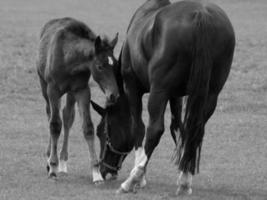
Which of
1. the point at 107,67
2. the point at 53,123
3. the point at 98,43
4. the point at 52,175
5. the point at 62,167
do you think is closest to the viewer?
the point at 98,43

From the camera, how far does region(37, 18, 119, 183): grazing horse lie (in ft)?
28.4

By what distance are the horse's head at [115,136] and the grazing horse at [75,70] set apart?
208mm

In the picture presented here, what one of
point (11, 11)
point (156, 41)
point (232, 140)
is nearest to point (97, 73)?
point (156, 41)

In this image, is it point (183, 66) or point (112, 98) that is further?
point (112, 98)

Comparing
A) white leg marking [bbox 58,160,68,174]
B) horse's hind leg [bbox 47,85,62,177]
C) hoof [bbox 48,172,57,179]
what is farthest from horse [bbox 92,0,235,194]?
white leg marking [bbox 58,160,68,174]

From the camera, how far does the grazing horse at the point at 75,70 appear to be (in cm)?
866

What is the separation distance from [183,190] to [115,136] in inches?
49.9

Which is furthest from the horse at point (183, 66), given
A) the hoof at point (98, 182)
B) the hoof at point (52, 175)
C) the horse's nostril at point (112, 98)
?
the hoof at point (52, 175)

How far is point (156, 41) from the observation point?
8.05m

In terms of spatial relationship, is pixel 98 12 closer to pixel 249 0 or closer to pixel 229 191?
pixel 249 0

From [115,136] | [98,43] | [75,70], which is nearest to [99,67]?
[98,43]

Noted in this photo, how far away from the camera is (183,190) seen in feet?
27.3

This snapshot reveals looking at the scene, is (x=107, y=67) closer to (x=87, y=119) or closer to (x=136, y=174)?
(x=87, y=119)

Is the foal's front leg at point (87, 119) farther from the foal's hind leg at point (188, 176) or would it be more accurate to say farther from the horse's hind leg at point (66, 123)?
the foal's hind leg at point (188, 176)
